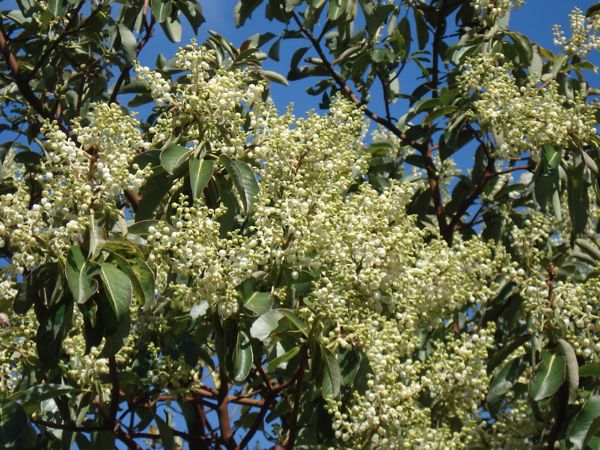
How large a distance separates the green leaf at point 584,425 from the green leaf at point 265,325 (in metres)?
0.75

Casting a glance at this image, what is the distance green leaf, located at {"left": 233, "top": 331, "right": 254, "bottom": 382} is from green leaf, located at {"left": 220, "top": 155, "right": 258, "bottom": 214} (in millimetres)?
330

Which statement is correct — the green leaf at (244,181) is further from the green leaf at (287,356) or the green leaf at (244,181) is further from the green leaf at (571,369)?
the green leaf at (571,369)

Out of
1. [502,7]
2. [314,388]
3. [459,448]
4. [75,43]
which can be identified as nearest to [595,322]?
[459,448]

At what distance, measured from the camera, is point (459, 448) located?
2664 mm

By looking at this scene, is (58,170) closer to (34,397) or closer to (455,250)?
(34,397)

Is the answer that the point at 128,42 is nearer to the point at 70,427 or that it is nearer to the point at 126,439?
the point at 126,439

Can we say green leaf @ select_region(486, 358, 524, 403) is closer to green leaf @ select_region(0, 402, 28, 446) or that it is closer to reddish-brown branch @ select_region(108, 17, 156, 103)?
green leaf @ select_region(0, 402, 28, 446)

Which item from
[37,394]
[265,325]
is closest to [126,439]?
[37,394]

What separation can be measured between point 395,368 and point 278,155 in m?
0.67

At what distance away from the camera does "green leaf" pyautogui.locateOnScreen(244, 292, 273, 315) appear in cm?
254

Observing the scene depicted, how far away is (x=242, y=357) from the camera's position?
2615 mm

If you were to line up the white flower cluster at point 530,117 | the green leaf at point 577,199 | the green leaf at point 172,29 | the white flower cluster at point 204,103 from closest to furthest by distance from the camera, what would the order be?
the white flower cluster at point 204,103, the white flower cluster at point 530,117, the green leaf at point 577,199, the green leaf at point 172,29

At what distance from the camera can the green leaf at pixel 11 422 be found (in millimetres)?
2434

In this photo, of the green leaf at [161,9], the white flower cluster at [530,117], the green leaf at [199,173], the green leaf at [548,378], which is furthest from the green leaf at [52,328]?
the green leaf at [161,9]
